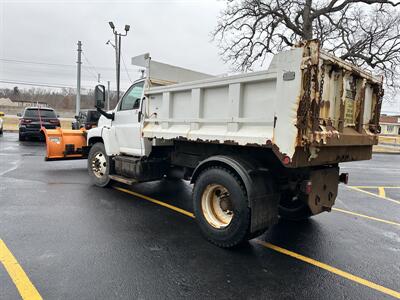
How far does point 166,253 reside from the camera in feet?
12.5

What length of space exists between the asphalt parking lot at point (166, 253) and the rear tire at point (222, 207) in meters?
0.21

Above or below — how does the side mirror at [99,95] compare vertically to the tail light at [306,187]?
above

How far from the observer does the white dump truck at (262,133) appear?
3.37m

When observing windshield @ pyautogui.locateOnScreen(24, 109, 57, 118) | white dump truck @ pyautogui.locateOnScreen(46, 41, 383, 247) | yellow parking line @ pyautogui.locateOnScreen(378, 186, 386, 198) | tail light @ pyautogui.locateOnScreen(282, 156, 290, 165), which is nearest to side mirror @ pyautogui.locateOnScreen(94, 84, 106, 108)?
white dump truck @ pyautogui.locateOnScreen(46, 41, 383, 247)

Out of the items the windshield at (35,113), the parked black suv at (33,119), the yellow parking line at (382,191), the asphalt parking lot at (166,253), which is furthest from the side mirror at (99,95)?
the windshield at (35,113)

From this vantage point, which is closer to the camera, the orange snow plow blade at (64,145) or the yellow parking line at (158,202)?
the yellow parking line at (158,202)

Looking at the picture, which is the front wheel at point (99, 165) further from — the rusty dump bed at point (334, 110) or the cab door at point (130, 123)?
the rusty dump bed at point (334, 110)

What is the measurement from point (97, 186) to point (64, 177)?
5.29 feet

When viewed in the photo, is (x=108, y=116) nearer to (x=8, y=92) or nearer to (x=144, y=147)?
(x=144, y=147)

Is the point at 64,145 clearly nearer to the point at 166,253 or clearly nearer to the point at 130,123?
the point at 130,123

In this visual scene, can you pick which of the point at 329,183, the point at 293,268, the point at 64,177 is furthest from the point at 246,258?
the point at 64,177

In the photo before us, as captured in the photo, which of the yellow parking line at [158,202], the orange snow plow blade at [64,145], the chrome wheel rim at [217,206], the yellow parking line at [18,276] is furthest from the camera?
the orange snow plow blade at [64,145]

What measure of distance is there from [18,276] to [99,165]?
4025 millimetres

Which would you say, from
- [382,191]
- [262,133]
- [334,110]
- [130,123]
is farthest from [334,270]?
[382,191]
